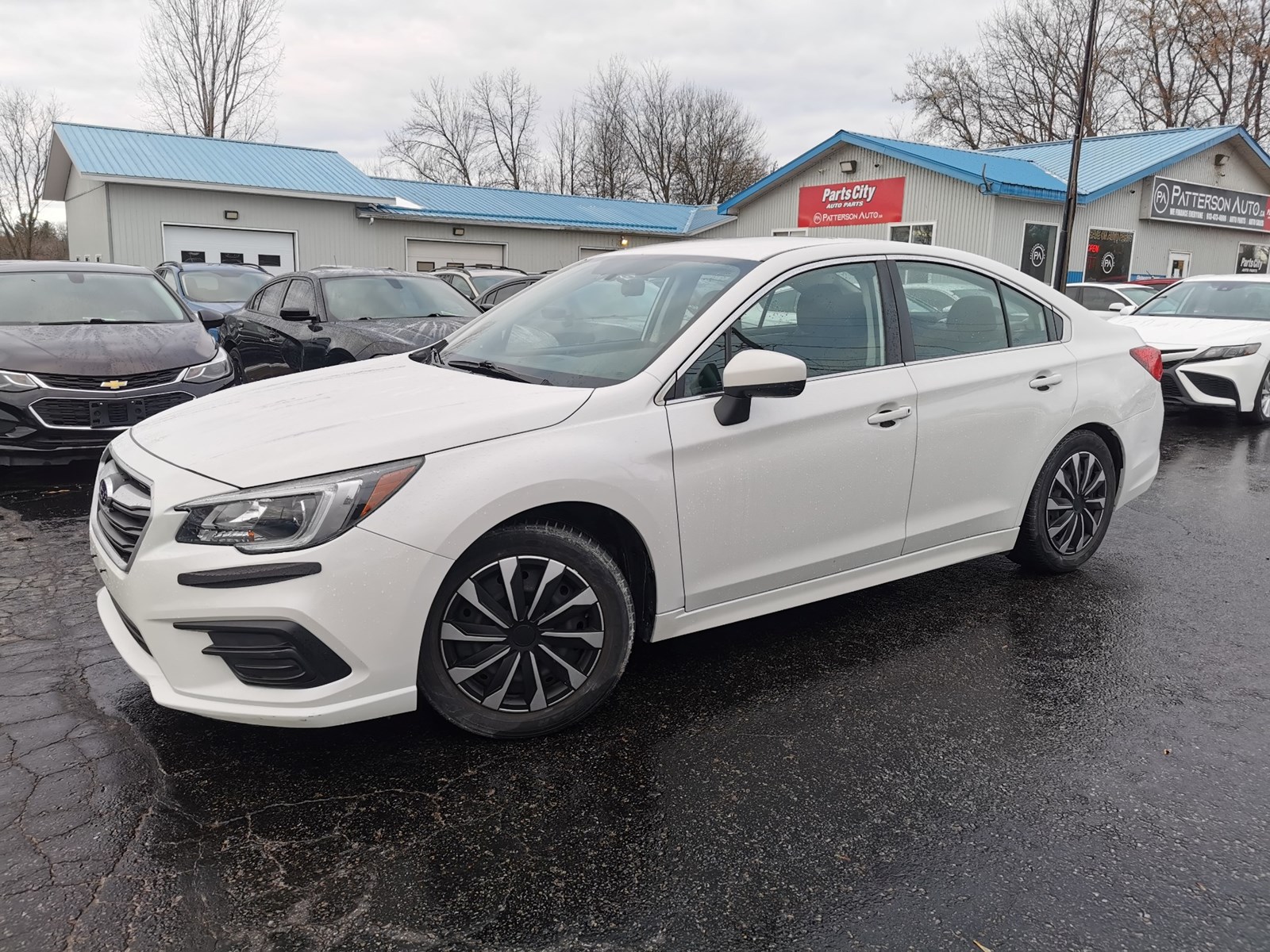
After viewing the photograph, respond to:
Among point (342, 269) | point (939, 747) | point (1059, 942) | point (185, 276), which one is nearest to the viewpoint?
point (1059, 942)

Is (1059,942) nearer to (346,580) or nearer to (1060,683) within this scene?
(1060,683)

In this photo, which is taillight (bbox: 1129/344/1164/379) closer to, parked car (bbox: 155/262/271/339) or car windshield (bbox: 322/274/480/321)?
car windshield (bbox: 322/274/480/321)

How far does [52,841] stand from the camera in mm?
2557

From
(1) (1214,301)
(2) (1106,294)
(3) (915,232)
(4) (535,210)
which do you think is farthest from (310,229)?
(1) (1214,301)

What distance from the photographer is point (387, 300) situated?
29.9ft

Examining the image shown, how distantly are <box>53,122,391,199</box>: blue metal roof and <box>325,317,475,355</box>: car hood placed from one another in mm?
15359

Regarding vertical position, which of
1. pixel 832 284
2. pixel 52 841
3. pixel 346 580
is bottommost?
pixel 52 841

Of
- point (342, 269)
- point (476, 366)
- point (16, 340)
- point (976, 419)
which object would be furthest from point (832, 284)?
point (342, 269)

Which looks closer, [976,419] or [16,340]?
[976,419]

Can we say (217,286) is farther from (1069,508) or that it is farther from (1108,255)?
(1108,255)

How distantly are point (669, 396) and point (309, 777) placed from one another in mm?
1662

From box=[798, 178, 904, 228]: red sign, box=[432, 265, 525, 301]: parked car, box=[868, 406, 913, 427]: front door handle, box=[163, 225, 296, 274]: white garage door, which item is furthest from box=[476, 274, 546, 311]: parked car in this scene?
box=[798, 178, 904, 228]: red sign

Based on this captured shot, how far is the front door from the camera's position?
3.32m

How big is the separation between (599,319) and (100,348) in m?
4.65
